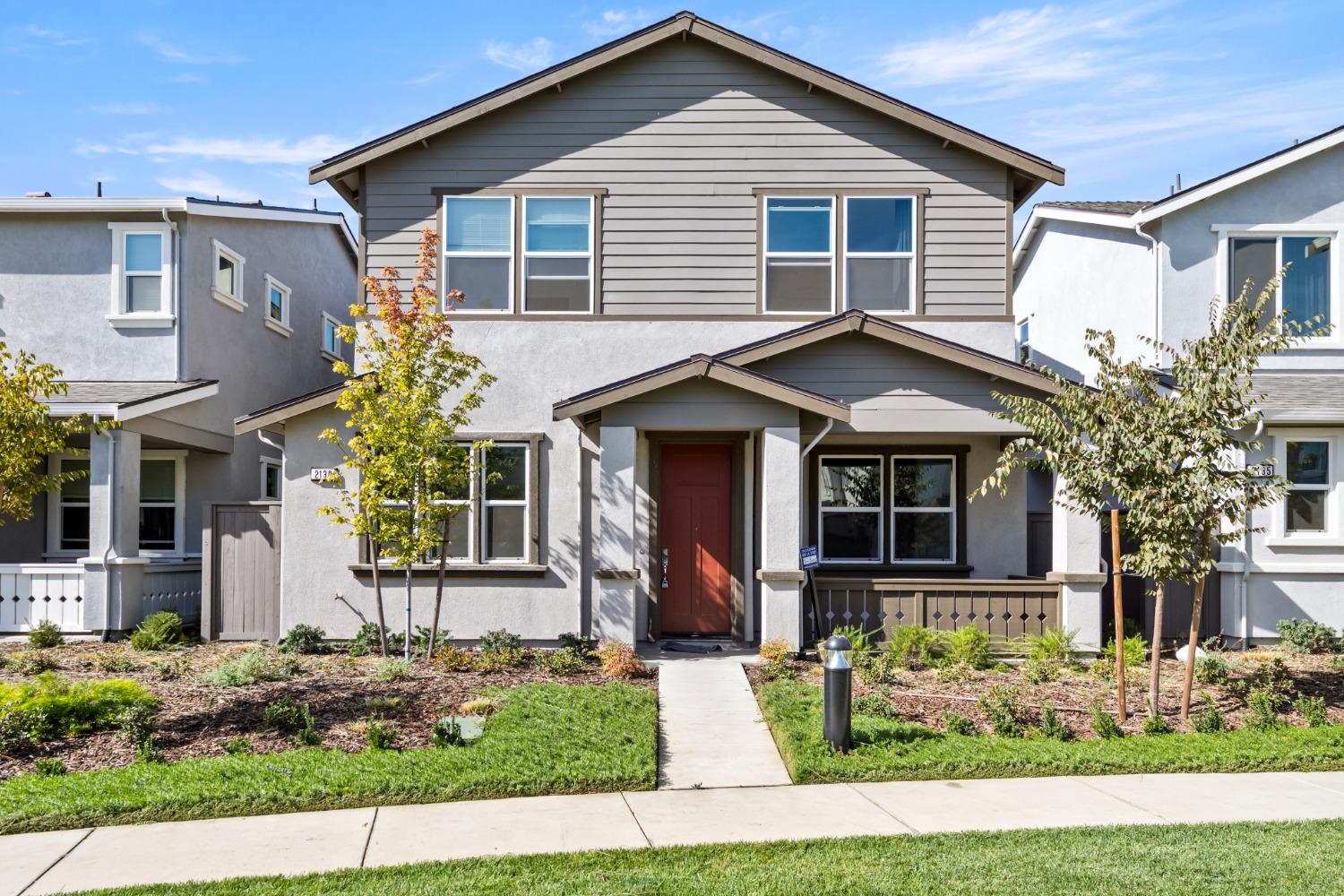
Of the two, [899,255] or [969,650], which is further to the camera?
[899,255]

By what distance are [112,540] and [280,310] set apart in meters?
6.45

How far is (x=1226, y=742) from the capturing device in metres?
8.63

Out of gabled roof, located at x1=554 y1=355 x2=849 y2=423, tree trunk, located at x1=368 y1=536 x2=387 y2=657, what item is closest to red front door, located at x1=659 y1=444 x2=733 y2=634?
gabled roof, located at x1=554 y1=355 x2=849 y2=423

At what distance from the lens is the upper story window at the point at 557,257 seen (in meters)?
14.0

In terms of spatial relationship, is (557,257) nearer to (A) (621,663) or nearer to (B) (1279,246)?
(A) (621,663)

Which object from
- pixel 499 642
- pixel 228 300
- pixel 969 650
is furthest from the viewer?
pixel 228 300

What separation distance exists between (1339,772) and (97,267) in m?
16.9

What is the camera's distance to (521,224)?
14.0 meters

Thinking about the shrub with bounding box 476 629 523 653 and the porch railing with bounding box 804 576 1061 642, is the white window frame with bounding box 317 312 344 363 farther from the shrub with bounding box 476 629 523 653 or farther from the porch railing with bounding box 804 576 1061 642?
the porch railing with bounding box 804 576 1061 642

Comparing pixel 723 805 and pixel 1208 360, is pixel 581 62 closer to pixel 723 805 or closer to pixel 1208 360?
pixel 1208 360

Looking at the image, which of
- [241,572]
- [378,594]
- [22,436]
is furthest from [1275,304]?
[22,436]

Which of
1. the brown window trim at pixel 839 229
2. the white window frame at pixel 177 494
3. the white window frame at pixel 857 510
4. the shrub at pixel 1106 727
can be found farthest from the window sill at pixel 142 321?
the shrub at pixel 1106 727

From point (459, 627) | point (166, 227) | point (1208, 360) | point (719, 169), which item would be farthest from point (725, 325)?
point (166, 227)

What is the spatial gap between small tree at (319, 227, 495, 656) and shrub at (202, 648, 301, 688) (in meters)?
1.46
